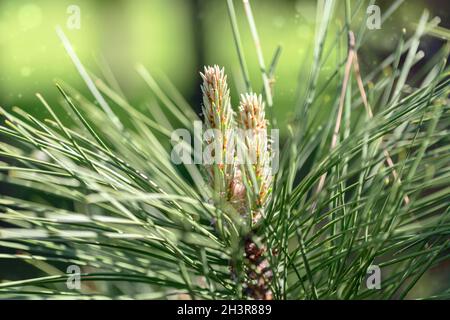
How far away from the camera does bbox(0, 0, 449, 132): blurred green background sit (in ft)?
5.28

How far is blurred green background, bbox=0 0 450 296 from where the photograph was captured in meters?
1.61

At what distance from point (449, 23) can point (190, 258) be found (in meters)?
0.97

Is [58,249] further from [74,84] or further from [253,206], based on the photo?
[74,84]

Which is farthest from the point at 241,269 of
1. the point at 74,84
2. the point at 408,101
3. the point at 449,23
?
the point at 74,84

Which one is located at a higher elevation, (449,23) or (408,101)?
(449,23)

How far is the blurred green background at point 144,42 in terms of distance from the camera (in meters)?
1.61

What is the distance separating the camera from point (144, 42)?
1.92 metres

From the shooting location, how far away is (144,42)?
192 cm

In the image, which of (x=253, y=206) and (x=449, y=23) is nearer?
(x=253, y=206)

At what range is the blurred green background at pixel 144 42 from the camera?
1605 mm

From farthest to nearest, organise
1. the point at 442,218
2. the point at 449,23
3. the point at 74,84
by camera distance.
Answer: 1. the point at 74,84
2. the point at 449,23
3. the point at 442,218

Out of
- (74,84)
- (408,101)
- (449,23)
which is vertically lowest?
(408,101)

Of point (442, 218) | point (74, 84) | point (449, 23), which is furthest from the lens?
point (74, 84)
